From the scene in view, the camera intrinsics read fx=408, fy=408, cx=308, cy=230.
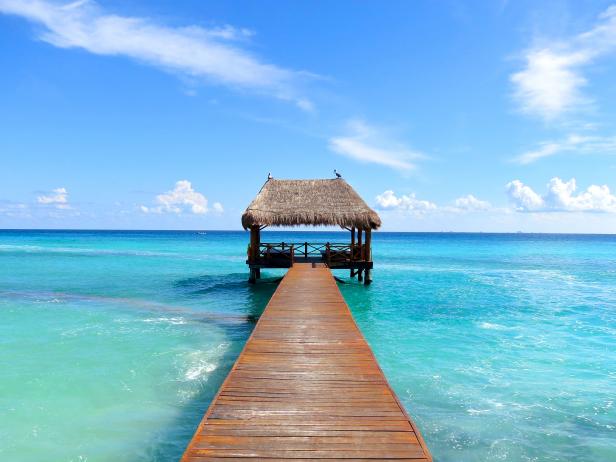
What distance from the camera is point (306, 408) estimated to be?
4.65m

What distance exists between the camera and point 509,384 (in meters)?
8.52

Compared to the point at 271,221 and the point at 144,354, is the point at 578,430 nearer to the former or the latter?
the point at 144,354

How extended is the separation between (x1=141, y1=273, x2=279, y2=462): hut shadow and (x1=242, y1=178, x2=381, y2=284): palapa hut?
1.70 meters

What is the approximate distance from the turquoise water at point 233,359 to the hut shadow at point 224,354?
40 millimetres

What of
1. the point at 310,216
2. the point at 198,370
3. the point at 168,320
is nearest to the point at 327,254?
the point at 310,216

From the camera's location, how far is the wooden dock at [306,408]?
3.77 metres

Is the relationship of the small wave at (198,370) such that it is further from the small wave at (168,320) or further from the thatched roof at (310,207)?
the thatched roof at (310,207)

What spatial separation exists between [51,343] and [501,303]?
1682 cm

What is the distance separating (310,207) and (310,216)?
2.31 feet

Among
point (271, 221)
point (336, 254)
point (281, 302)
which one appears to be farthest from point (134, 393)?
point (336, 254)

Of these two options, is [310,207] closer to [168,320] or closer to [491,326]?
[168,320]

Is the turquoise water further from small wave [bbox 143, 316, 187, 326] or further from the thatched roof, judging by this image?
the thatched roof

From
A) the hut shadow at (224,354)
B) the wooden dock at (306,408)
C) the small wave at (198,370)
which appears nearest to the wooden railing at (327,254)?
the hut shadow at (224,354)

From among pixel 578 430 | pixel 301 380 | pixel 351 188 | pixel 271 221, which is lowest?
pixel 578 430
